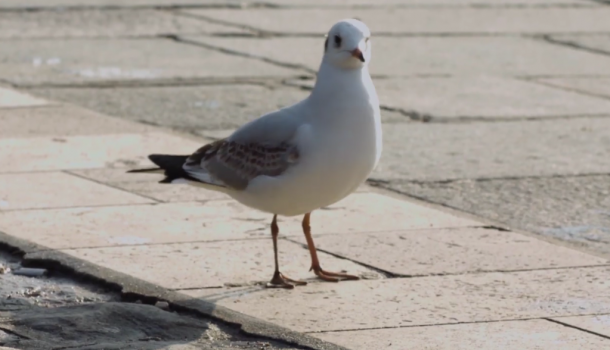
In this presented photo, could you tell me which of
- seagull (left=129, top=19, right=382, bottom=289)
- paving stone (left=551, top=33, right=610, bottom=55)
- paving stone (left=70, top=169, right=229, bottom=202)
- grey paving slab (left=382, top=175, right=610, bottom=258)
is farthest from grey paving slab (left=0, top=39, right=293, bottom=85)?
seagull (left=129, top=19, right=382, bottom=289)

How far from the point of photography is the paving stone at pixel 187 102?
391 inches

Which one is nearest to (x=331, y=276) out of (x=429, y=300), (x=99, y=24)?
(x=429, y=300)

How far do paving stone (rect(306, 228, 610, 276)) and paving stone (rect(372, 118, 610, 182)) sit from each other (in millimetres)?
809

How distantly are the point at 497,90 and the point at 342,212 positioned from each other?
13.5ft

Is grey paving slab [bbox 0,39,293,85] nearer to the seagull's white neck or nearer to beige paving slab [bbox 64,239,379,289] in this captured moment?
beige paving slab [bbox 64,239,379,289]

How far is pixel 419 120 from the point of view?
10.2m

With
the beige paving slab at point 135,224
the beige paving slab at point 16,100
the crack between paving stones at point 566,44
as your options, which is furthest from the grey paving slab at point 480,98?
the beige paving slab at point 135,224

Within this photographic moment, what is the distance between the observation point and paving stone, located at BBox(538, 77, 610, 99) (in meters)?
11.3

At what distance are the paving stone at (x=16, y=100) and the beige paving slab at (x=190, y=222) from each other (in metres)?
3.03

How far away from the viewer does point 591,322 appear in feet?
18.4

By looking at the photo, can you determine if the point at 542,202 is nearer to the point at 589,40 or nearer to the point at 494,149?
the point at 494,149

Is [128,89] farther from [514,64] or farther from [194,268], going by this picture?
[194,268]

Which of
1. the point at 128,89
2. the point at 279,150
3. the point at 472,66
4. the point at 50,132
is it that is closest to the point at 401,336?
the point at 279,150

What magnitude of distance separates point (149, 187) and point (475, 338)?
124 inches
